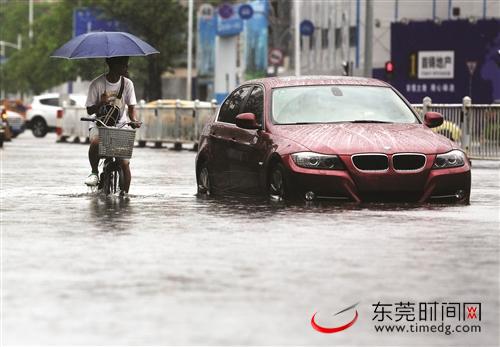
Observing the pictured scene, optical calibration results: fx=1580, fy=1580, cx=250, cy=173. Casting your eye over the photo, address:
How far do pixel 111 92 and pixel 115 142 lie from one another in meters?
0.73

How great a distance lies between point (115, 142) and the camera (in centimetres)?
1789

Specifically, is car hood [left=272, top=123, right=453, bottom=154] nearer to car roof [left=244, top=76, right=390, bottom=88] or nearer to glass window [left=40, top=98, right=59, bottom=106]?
car roof [left=244, top=76, right=390, bottom=88]

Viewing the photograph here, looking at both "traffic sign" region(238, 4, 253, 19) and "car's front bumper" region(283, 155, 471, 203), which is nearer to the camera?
"car's front bumper" region(283, 155, 471, 203)

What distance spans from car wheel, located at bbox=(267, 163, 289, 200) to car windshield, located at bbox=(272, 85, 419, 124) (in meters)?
0.72

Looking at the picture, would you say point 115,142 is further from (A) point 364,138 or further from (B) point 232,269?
(B) point 232,269

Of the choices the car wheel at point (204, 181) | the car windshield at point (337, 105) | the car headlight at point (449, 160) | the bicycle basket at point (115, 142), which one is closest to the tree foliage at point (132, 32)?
the car wheel at point (204, 181)

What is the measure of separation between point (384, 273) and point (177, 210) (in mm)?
6109

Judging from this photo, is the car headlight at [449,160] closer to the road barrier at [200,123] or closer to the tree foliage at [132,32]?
the road barrier at [200,123]

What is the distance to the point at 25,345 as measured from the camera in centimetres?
717

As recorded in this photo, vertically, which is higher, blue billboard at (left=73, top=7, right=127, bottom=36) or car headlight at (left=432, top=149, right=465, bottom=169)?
blue billboard at (left=73, top=7, right=127, bottom=36)

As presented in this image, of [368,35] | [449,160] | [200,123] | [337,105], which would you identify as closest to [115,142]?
[337,105]

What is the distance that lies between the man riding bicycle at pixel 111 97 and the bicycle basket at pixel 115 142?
12.4 inches

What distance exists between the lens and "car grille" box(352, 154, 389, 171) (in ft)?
52.1

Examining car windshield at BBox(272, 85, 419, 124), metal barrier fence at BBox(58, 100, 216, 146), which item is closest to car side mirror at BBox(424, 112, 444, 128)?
car windshield at BBox(272, 85, 419, 124)
